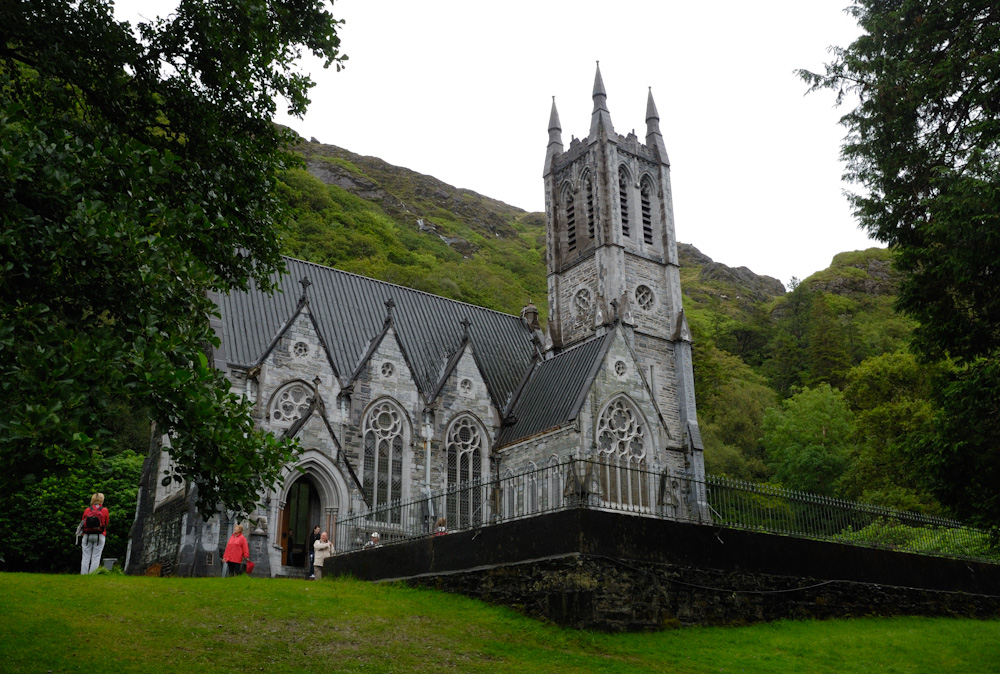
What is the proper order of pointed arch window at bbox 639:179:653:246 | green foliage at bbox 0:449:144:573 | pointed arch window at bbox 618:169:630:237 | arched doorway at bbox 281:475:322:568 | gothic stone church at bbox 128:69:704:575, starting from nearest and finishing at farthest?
arched doorway at bbox 281:475:322:568
gothic stone church at bbox 128:69:704:575
green foliage at bbox 0:449:144:573
pointed arch window at bbox 618:169:630:237
pointed arch window at bbox 639:179:653:246

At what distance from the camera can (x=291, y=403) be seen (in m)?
24.3

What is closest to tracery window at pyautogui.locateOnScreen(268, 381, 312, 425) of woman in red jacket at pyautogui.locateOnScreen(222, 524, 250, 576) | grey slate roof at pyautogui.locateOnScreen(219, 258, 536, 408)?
grey slate roof at pyautogui.locateOnScreen(219, 258, 536, 408)

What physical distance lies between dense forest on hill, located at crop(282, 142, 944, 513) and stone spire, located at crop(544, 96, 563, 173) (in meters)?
10.7

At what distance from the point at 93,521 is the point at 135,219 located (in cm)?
1063

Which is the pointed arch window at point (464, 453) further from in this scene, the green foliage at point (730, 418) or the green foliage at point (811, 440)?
the green foliage at point (730, 418)

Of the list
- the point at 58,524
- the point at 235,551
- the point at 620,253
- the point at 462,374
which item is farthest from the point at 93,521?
the point at 620,253

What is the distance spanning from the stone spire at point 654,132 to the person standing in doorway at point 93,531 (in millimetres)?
24871

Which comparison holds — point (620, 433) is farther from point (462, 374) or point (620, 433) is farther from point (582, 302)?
point (582, 302)

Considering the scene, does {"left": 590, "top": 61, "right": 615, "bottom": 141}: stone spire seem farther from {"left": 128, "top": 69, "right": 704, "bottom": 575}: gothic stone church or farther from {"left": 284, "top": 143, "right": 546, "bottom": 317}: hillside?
{"left": 284, "top": 143, "right": 546, "bottom": 317}: hillside

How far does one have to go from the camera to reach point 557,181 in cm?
3547

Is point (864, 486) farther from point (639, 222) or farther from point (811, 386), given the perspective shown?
point (811, 386)

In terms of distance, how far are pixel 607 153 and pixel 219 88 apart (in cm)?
2299

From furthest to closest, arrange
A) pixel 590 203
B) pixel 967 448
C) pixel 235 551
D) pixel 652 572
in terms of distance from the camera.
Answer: pixel 590 203 → pixel 235 551 → pixel 967 448 → pixel 652 572

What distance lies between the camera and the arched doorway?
2338 cm
